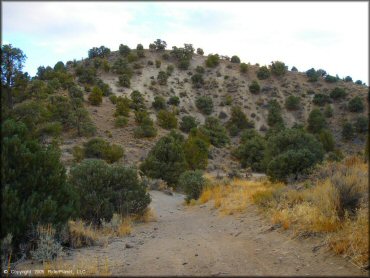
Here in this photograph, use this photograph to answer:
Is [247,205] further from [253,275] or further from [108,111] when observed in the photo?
[108,111]

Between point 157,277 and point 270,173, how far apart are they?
1458 centimetres

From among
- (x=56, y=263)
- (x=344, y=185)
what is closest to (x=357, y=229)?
(x=344, y=185)

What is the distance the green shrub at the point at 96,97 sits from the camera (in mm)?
53219

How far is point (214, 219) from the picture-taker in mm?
13297

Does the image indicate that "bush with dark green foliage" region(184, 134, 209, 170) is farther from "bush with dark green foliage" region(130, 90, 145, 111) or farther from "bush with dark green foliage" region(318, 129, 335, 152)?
"bush with dark green foliage" region(130, 90, 145, 111)

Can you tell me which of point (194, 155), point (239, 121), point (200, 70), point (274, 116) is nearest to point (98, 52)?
point (200, 70)

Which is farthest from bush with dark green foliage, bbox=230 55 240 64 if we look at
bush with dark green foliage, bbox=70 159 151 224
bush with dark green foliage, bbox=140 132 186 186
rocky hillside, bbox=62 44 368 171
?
bush with dark green foliage, bbox=70 159 151 224

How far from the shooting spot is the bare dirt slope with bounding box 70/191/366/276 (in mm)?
6309

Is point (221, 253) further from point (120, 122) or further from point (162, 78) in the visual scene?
point (162, 78)

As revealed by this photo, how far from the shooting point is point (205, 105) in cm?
6378

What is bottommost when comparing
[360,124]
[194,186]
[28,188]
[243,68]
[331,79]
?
[194,186]

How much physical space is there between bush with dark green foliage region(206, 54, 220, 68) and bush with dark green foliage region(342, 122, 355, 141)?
97.2 feet

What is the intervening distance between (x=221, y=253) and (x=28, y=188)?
4155mm

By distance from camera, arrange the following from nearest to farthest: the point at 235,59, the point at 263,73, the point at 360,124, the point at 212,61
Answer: the point at 360,124, the point at 263,73, the point at 212,61, the point at 235,59
